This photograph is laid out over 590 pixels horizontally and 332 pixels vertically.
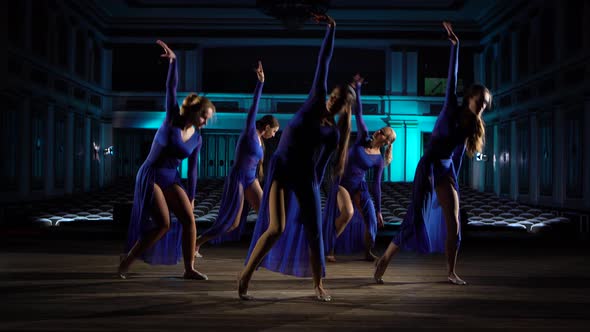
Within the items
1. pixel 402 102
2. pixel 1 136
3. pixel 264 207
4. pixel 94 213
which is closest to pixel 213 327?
pixel 264 207

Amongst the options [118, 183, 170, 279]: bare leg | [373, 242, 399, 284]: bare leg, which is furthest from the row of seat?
[373, 242, 399, 284]: bare leg

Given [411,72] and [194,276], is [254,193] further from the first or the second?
[411,72]

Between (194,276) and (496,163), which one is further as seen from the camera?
(496,163)

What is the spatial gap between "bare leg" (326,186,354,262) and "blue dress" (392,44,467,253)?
1620mm

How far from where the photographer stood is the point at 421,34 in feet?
73.9

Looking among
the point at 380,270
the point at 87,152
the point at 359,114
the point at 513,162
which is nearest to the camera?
the point at 380,270

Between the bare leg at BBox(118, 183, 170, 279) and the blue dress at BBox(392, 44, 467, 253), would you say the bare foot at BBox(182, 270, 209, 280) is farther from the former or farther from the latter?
the blue dress at BBox(392, 44, 467, 253)

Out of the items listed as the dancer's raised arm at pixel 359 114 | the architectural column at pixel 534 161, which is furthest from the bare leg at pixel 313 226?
the architectural column at pixel 534 161

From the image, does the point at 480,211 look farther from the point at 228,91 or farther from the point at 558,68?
the point at 228,91

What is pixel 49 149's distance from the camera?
1752 cm

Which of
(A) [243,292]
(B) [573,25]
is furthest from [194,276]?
(B) [573,25]

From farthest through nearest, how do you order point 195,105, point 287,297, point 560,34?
point 560,34, point 195,105, point 287,297

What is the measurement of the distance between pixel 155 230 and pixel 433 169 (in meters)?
2.23

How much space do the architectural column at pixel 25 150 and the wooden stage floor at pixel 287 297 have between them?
28.3ft
